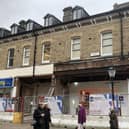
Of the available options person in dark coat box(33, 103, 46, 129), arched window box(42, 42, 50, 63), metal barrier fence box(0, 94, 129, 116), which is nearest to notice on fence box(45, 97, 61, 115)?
metal barrier fence box(0, 94, 129, 116)

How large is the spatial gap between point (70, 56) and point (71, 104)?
3970 millimetres

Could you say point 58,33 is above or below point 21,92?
above

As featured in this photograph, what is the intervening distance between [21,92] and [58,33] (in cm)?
697

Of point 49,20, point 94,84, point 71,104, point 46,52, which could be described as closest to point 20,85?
point 46,52

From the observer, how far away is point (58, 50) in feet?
72.0

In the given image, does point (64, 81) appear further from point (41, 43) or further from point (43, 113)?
point (43, 113)

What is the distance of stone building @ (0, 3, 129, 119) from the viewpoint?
736 inches

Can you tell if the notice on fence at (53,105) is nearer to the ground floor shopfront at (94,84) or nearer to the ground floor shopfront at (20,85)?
the ground floor shopfront at (94,84)

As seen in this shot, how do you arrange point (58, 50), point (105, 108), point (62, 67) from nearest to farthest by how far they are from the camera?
point (105, 108)
point (62, 67)
point (58, 50)

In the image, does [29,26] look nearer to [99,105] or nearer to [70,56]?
[70,56]

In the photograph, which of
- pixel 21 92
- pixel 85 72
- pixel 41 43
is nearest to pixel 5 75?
pixel 21 92

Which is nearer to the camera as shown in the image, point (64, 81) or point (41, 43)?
point (64, 81)

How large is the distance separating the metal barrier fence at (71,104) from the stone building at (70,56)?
0.48ft

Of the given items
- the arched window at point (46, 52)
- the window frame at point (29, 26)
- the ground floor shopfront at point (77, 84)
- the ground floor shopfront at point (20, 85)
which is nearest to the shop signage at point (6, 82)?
the ground floor shopfront at point (20, 85)
